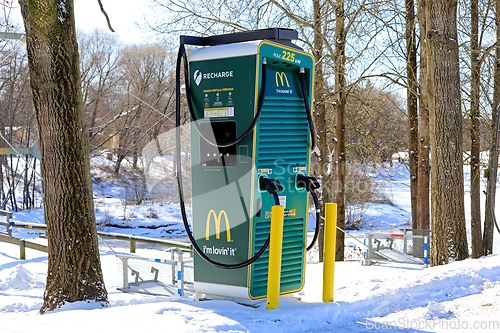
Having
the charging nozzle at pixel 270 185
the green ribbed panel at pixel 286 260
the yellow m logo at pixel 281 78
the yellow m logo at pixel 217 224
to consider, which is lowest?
the green ribbed panel at pixel 286 260

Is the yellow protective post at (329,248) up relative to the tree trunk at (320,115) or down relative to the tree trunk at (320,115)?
down

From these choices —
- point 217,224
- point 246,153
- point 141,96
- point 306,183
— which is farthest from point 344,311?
point 141,96

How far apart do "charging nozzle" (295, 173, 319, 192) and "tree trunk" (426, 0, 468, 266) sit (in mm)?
2559

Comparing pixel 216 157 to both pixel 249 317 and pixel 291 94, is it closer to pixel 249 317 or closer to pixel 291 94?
pixel 291 94

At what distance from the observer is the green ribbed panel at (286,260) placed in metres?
4.47

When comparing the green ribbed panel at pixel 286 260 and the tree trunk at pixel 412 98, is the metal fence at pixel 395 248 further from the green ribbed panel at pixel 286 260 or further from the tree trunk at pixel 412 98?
the tree trunk at pixel 412 98

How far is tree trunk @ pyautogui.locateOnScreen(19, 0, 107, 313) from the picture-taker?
4.67 m

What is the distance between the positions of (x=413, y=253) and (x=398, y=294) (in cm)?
392

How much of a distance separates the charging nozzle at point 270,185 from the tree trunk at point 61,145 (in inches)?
77.0

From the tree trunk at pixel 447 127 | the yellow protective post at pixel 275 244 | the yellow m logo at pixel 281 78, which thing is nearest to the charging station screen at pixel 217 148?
the yellow m logo at pixel 281 78

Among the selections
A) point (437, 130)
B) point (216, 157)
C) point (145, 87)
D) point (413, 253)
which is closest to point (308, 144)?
point (216, 157)

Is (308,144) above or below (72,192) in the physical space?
above

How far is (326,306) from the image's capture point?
13.4 feet

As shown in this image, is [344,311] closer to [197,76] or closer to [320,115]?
[197,76]
